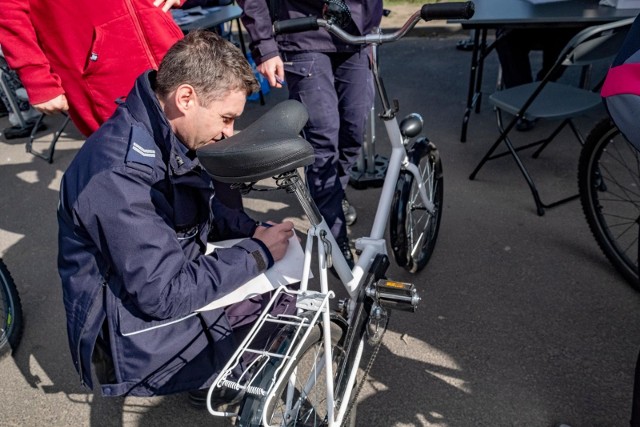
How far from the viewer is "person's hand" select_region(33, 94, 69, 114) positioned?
8.02 feet

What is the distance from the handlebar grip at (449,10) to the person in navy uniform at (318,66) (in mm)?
545

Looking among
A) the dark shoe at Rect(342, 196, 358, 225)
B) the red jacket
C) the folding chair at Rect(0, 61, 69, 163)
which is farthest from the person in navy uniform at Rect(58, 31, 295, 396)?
the folding chair at Rect(0, 61, 69, 163)

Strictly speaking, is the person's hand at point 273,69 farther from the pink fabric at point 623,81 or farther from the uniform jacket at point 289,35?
the pink fabric at point 623,81

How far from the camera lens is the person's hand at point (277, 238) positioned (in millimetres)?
1750

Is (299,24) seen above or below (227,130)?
above

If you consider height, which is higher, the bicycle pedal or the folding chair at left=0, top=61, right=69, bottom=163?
the bicycle pedal

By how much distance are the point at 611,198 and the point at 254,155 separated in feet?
9.31

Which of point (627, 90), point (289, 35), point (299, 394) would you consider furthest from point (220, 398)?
point (627, 90)

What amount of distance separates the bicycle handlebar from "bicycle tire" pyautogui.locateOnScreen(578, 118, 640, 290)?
0.89 metres

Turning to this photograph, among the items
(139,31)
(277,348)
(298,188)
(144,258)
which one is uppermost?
(139,31)

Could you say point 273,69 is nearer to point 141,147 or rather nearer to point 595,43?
point 141,147

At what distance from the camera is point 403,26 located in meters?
2.03

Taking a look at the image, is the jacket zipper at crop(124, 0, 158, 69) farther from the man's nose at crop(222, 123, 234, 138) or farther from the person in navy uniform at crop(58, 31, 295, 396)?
the man's nose at crop(222, 123, 234, 138)

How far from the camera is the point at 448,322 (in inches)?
100.0
